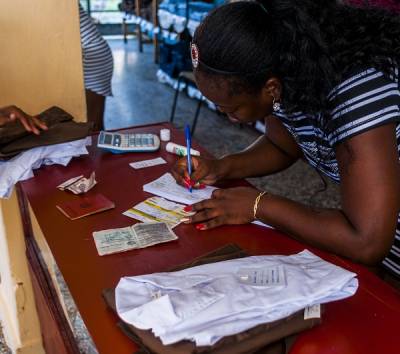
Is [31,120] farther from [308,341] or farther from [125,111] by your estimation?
[125,111]

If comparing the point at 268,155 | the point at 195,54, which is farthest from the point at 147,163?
the point at 195,54

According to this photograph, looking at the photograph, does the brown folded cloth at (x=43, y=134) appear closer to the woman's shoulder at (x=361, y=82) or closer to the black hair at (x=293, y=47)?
the black hair at (x=293, y=47)

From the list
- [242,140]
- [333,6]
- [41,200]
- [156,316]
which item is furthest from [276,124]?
[242,140]

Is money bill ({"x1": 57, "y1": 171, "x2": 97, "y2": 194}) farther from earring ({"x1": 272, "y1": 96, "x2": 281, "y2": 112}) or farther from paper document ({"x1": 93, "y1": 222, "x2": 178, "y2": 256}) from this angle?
earring ({"x1": 272, "y1": 96, "x2": 281, "y2": 112})

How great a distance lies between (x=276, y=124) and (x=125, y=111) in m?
3.45

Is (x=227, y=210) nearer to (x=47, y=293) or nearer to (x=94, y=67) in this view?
(x=47, y=293)

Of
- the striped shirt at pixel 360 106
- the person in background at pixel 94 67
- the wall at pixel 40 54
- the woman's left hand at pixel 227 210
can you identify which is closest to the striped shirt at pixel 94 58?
the person in background at pixel 94 67

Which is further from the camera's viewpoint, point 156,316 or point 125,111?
point 125,111

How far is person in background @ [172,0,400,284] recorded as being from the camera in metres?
0.82

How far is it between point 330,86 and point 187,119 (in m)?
3.55

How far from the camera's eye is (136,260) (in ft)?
2.81

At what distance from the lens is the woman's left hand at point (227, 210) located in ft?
3.23

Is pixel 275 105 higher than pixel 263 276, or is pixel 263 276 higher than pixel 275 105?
pixel 275 105

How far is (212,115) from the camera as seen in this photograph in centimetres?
452
